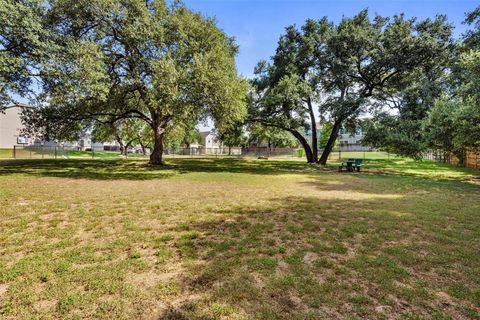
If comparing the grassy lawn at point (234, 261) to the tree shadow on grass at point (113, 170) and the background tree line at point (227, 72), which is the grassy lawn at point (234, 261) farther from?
the background tree line at point (227, 72)

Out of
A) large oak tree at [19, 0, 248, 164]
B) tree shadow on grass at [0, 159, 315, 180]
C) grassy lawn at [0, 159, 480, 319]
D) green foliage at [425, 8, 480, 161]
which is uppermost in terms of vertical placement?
large oak tree at [19, 0, 248, 164]

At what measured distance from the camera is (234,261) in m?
3.52

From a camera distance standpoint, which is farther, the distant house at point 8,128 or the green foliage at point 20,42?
the distant house at point 8,128

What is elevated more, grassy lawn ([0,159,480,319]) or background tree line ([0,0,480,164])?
Result: background tree line ([0,0,480,164])

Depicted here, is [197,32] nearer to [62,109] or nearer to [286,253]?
[62,109]

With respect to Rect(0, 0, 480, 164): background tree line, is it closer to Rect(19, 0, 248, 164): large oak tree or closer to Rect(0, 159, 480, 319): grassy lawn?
Rect(19, 0, 248, 164): large oak tree

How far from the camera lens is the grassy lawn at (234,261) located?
8.40ft

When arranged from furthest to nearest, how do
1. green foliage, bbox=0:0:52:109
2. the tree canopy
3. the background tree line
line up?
the tree canopy → the background tree line → green foliage, bbox=0:0:52:109

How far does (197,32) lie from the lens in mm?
15242

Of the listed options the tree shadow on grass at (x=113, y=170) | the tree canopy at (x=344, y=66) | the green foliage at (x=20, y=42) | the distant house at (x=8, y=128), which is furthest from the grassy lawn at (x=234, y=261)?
the distant house at (x=8, y=128)

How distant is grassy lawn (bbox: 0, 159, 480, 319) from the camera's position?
2.56m

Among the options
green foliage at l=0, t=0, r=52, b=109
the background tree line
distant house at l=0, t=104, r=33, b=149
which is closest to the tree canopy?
the background tree line

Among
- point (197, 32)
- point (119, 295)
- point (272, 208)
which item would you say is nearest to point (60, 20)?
point (197, 32)

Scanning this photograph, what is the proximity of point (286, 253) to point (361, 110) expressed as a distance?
1702cm
